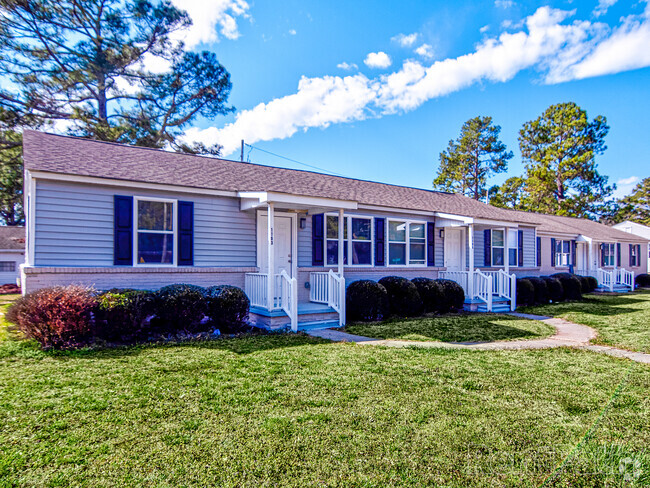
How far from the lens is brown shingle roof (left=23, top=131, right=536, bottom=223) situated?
337 inches

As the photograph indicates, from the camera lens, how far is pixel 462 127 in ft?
131

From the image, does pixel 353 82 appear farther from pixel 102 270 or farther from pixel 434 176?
pixel 434 176

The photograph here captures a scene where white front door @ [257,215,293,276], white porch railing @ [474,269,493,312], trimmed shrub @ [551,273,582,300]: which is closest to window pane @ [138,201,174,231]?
white front door @ [257,215,293,276]

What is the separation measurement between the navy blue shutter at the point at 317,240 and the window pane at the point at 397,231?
2.73m

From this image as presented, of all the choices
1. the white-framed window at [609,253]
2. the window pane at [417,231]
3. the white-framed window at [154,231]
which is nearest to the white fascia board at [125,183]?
the white-framed window at [154,231]

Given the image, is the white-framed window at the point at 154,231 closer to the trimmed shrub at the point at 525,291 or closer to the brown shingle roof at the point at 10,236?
the trimmed shrub at the point at 525,291

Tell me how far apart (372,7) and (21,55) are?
687 inches

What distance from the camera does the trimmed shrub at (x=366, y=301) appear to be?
415 inches

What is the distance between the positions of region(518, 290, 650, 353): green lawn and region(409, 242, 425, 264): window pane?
3.73 m

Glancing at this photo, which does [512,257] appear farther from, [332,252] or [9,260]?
[9,260]

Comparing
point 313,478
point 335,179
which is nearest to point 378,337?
point 313,478

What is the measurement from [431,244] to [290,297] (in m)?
6.82

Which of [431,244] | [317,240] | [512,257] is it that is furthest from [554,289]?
[317,240]

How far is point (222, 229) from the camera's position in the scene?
9812 millimetres
